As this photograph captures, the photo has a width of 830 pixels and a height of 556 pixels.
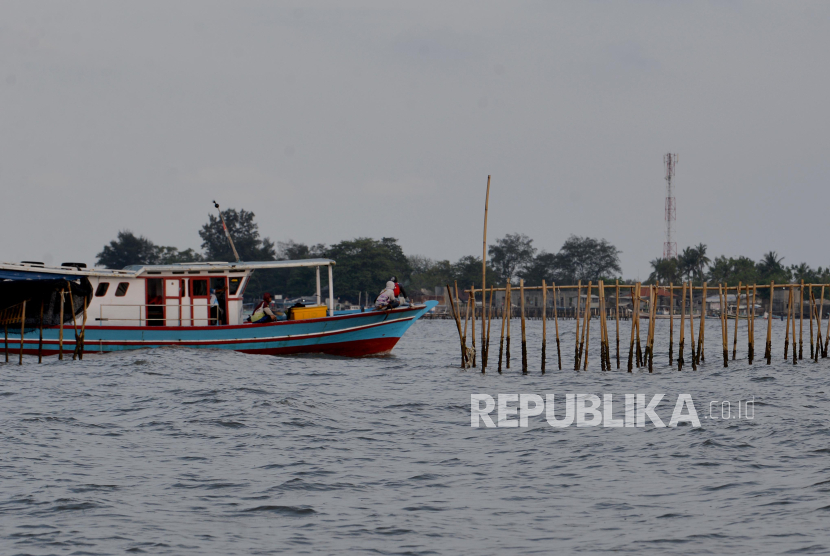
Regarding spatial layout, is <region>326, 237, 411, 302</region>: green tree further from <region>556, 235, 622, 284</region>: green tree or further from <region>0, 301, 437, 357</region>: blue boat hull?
<region>0, 301, 437, 357</region>: blue boat hull

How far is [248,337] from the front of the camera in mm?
26828

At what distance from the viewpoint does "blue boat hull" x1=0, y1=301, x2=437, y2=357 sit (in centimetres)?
2627

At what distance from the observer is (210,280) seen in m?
27.2

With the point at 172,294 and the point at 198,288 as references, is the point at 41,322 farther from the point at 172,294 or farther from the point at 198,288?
the point at 198,288

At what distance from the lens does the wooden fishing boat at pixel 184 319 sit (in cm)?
2623

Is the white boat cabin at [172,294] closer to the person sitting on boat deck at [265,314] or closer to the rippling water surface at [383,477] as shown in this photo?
the person sitting on boat deck at [265,314]

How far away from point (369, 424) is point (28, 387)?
8935 millimetres

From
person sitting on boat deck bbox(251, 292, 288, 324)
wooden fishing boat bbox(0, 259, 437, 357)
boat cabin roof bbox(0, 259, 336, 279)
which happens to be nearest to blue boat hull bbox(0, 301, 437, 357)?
wooden fishing boat bbox(0, 259, 437, 357)

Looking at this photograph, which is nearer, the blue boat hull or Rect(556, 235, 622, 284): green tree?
the blue boat hull

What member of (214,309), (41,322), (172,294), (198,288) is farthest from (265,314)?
(41,322)

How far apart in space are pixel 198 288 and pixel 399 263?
94.1 metres

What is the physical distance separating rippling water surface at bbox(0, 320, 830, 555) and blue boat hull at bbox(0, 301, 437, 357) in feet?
25.8

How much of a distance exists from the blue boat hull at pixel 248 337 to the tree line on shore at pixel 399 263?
262 feet

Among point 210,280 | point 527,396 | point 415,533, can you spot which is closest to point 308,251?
point 210,280
